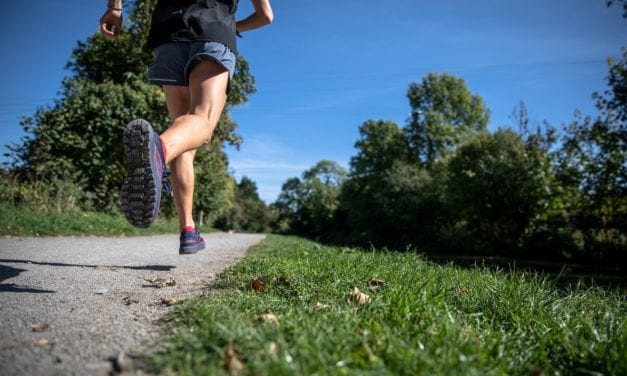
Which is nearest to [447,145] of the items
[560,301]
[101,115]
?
[101,115]

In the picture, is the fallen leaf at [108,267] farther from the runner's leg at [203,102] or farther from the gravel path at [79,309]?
the runner's leg at [203,102]

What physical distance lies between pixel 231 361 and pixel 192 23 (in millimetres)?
2422

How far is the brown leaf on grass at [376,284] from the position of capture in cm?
224

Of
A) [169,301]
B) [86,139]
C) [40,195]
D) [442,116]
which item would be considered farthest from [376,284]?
[442,116]

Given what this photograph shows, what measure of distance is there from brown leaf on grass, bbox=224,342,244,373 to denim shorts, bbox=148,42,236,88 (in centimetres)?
211

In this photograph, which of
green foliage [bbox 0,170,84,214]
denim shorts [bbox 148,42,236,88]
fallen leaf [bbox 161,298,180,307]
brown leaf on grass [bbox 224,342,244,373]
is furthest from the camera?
green foliage [bbox 0,170,84,214]

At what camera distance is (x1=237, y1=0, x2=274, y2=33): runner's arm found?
10.4 feet

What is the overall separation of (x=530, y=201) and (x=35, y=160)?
72.7 feet

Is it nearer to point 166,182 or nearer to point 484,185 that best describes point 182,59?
point 166,182

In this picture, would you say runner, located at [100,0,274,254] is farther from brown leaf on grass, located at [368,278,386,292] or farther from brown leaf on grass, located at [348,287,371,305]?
brown leaf on grass, located at [368,278,386,292]

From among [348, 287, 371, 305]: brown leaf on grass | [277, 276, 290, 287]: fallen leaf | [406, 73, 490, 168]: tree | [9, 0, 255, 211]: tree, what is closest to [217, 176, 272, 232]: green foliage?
[406, 73, 490, 168]: tree

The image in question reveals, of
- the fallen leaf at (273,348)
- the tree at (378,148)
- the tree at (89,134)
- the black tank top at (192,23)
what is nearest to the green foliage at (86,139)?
the tree at (89,134)

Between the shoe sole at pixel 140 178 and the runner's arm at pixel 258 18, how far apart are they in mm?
1747

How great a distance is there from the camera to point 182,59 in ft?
8.93
